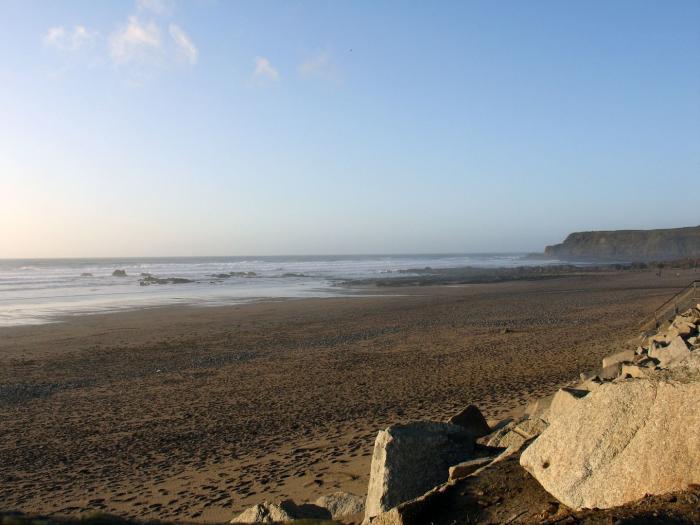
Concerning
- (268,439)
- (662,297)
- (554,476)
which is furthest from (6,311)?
(662,297)

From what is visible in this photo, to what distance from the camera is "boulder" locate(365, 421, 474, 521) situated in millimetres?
4672

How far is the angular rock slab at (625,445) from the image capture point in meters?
3.39

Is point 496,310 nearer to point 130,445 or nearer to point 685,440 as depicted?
point 130,445

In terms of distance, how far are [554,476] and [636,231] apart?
128 m

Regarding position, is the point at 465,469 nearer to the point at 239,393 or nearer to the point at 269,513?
the point at 269,513

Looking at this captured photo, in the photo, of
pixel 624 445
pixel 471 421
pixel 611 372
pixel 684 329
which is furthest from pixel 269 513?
pixel 684 329

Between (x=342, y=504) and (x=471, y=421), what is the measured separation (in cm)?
215

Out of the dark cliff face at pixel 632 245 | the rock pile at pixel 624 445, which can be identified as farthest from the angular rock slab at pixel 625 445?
the dark cliff face at pixel 632 245

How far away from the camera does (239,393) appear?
11.3 metres

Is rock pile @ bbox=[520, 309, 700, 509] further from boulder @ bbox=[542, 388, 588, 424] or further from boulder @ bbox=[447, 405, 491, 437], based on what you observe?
boulder @ bbox=[447, 405, 491, 437]

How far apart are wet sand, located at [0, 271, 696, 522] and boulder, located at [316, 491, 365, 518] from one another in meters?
0.90

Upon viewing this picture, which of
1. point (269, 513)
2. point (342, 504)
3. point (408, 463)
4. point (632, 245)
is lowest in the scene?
point (342, 504)

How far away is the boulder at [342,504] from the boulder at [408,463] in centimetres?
31

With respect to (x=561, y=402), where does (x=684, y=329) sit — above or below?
below
